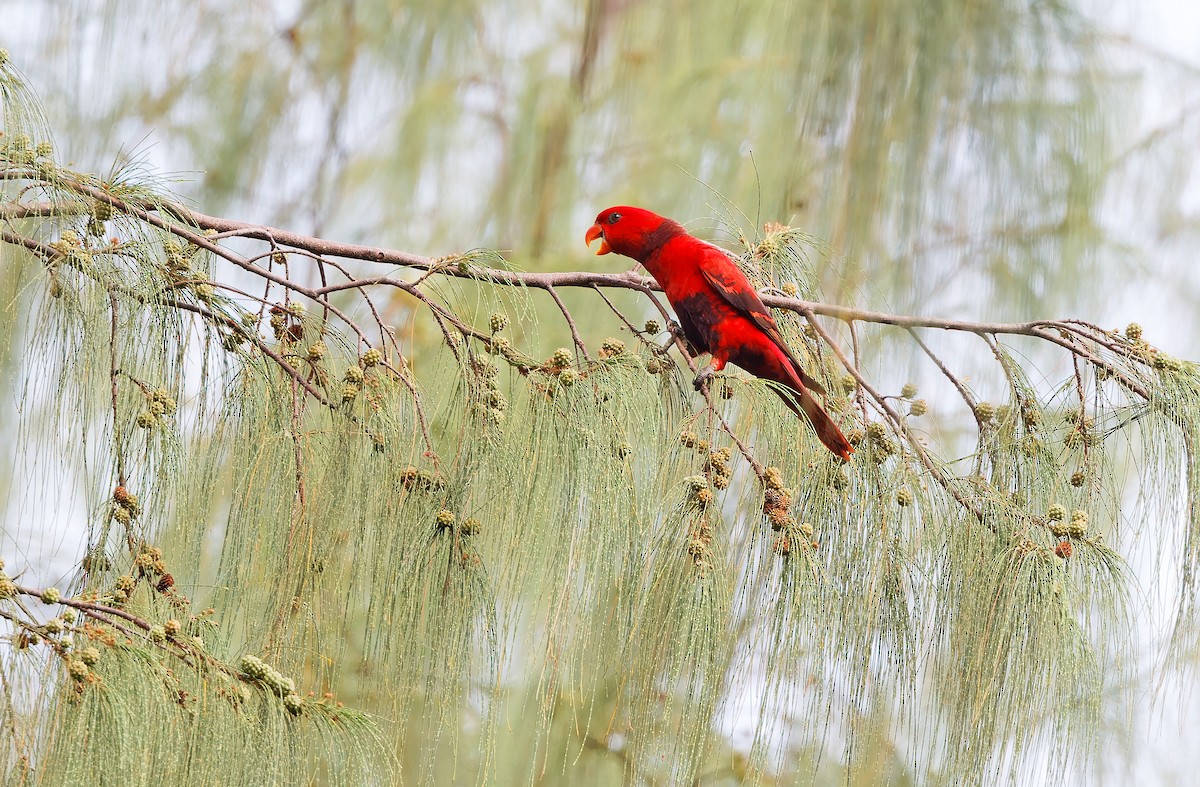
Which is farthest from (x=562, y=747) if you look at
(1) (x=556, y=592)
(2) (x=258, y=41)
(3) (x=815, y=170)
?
(2) (x=258, y=41)

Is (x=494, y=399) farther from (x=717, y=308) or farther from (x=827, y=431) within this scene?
(x=717, y=308)

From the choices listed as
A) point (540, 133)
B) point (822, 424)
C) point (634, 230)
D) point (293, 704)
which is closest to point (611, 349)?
point (822, 424)

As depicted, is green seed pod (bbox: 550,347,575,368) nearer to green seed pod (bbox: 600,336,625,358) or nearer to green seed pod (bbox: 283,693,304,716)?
green seed pod (bbox: 600,336,625,358)

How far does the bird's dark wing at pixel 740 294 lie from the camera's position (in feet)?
4.93

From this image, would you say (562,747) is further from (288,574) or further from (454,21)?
(454,21)

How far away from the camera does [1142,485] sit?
1.22 metres

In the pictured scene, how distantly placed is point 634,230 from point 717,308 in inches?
13.3

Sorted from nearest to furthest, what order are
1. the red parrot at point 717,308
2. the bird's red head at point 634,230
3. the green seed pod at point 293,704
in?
the green seed pod at point 293,704, the red parrot at point 717,308, the bird's red head at point 634,230

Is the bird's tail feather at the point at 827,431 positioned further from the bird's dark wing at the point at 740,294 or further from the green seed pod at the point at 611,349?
the green seed pod at the point at 611,349

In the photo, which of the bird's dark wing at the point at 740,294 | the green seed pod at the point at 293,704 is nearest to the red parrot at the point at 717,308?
the bird's dark wing at the point at 740,294

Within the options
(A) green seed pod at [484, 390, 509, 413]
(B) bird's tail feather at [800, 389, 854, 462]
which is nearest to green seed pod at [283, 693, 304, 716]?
(A) green seed pod at [484, 390, 509, 413]

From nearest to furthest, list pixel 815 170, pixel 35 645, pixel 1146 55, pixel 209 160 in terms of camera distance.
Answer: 1. pixel 35 645
2. pixel 815 170
3. pixel 1146 55
4. pixel 209 160

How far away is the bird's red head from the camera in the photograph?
1.89 meters

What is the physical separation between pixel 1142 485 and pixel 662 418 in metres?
0.50
